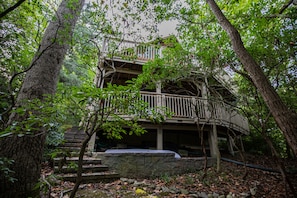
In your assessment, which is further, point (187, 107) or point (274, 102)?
point (187, 107)

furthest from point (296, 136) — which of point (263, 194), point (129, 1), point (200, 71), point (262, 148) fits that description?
point (262, 148)

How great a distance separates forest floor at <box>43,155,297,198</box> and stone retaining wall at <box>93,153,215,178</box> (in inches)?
10.3

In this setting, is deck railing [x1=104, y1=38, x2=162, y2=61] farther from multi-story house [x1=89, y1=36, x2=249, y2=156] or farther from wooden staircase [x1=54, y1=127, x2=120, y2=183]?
wooden staircase [x1=54, y1=127, x2=120, y2=183]

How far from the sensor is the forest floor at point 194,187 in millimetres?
3107

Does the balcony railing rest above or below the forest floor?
above

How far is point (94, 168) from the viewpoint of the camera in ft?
13.3

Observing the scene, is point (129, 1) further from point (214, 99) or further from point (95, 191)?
point (95, 191)

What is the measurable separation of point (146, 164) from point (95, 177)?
157 centimetres

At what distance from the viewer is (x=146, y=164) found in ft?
15.2

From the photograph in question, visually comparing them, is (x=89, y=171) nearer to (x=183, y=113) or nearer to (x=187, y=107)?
(x=183, y=113)

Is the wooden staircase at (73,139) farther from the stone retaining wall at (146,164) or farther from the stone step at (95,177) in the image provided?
the stone step at (95,177)

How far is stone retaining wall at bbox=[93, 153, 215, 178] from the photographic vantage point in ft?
14.4

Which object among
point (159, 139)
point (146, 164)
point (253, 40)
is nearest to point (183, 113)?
point (159, 139)

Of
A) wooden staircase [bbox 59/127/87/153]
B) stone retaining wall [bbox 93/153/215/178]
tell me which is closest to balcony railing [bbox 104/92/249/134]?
stone retaining wall [bbox 93/153/215/178]
